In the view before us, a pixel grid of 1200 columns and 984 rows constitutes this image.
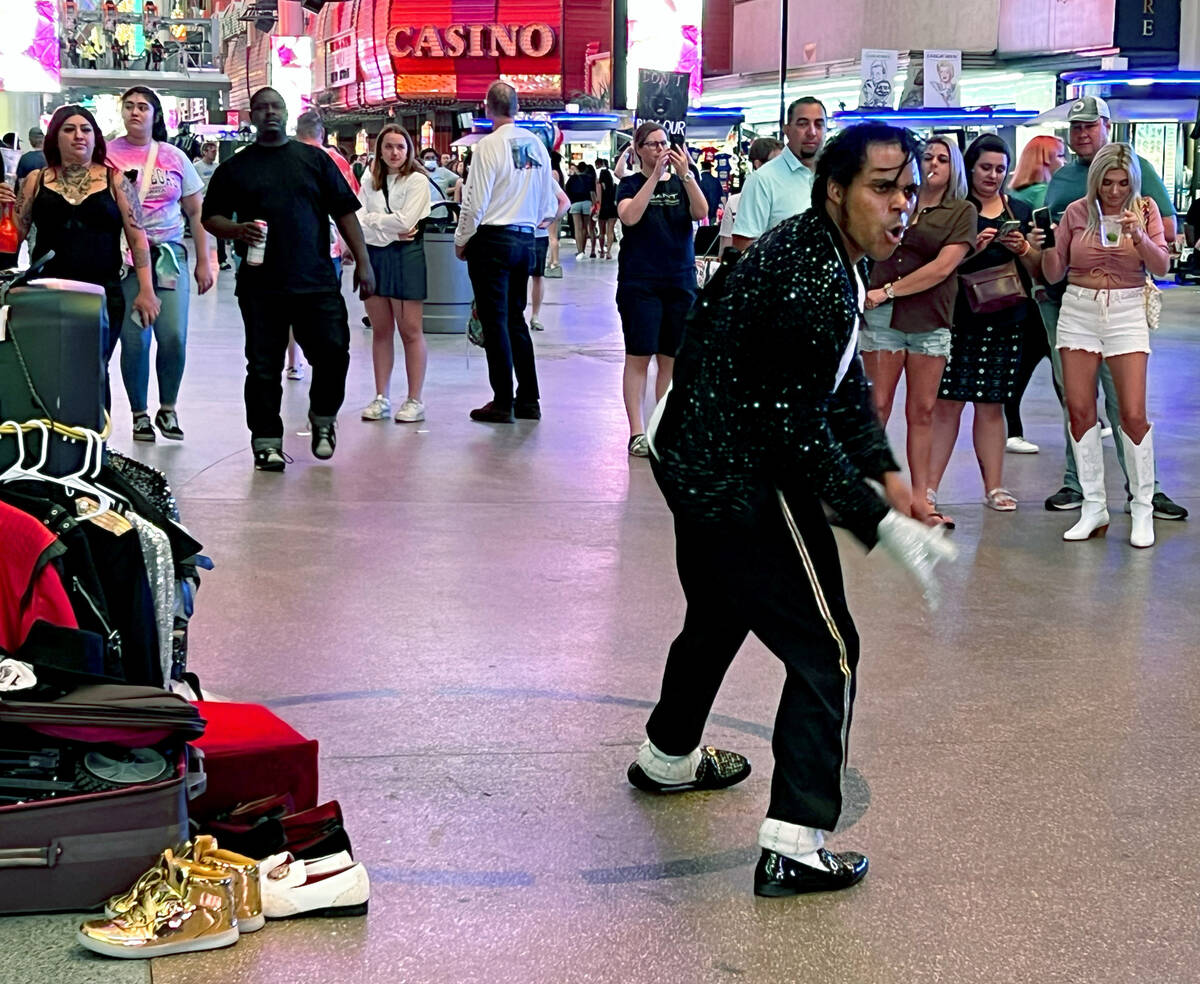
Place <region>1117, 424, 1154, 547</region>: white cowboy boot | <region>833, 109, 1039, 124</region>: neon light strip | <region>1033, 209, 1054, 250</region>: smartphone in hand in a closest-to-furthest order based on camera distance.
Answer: <region>1117, 424, 1154, 547</region>: white cowboy boot, <region>1033, 209, 1054, 250</region>: smartphone in hand, <region>833, 109, 1039, 124</region>: neon light strip

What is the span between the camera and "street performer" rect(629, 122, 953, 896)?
3.26 metres

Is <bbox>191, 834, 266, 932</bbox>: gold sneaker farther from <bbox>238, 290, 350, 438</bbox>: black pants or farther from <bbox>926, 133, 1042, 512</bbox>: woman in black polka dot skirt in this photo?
<bbox>238, 290, 350, 438</bbox>: black pants

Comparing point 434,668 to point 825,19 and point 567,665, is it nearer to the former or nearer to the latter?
point 567,665

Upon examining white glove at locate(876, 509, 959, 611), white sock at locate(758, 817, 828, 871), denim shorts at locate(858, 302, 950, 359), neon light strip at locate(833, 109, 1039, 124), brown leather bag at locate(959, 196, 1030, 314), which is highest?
neon light strip at locate(833, 109, 1039, 124)

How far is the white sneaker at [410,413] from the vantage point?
9.66m

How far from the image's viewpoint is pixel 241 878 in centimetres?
324

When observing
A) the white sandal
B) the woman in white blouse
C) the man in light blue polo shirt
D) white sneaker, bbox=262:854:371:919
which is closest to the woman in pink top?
the white sandal

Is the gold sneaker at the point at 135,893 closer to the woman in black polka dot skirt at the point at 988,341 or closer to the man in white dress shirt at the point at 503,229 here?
the woman in black polka dot skirt at the point at 988,341

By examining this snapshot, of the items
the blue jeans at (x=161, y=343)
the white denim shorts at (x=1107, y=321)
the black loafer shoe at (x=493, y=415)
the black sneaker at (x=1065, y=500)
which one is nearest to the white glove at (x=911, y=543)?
the white denim shorts at (x=1107, y=321)

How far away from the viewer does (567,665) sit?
507 centimetres

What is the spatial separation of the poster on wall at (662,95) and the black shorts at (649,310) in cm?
547

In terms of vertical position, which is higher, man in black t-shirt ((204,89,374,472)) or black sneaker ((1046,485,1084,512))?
man in black t-shirt ((204,89,374,472))

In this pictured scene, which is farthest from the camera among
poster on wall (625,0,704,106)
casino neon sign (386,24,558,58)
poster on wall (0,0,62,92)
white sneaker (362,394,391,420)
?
casino neon sign (386,24,558,58)

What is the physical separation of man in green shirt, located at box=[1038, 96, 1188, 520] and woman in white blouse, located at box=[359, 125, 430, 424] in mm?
3693
